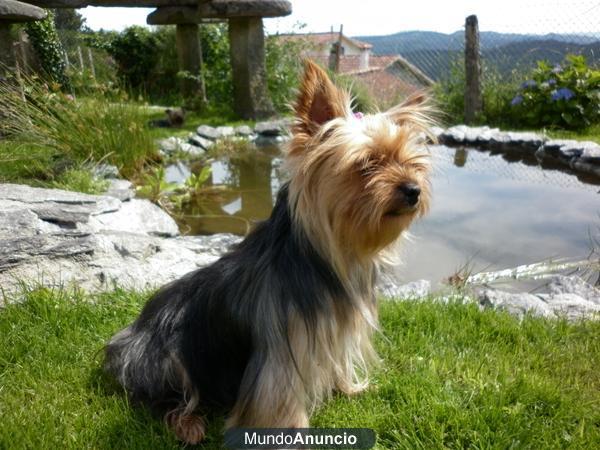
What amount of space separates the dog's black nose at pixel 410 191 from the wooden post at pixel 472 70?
10659 millimetres

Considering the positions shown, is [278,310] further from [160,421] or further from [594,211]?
[594,211]

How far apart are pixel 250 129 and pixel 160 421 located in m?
8.87

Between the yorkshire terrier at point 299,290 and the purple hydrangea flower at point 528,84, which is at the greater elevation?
the purple hydrangea flower at point 528,84

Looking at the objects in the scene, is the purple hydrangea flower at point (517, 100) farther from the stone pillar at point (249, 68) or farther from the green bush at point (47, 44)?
the green bush at point (47, 44)

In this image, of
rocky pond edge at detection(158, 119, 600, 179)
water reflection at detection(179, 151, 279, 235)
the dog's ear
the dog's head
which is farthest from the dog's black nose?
rocky pond edge at detection(158, 119, 600, 179)

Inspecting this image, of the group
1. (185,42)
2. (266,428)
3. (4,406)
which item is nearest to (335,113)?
(266,428)

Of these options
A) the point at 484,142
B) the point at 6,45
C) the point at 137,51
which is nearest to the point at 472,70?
the point at 484,142

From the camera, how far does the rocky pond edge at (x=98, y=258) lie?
3.80 metres

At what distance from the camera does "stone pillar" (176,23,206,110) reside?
12844mm

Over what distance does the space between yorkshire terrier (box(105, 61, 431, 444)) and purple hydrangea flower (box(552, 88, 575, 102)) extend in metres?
9.17

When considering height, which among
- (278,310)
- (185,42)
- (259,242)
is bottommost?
(278,310)

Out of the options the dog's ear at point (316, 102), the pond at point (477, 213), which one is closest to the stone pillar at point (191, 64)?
the pond at point (477, 213)

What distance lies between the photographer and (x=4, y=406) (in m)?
2.87

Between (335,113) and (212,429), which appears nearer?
(335,113)
